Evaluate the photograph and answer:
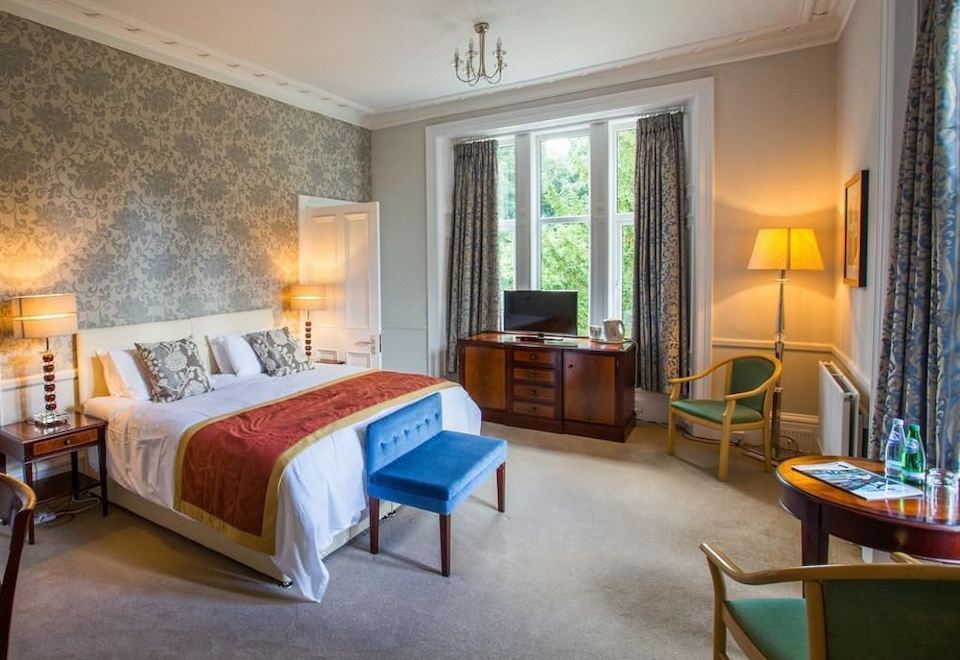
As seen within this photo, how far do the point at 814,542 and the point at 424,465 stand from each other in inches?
69.4

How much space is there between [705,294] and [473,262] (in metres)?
2.29

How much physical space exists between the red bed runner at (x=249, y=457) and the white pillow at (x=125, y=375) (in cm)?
94

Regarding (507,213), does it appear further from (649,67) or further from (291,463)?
(291,463)

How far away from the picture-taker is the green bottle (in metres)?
1.94

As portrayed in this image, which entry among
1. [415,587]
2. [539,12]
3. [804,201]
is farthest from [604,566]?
[539,12]

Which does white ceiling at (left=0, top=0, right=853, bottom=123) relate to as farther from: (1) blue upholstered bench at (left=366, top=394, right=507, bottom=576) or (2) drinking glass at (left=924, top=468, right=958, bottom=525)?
(2) drinking glass at (left=924, top=468, right=958, bottom=525)

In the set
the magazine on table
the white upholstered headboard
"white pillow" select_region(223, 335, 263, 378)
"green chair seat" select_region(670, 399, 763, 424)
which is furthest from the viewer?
"white pillow" select_region(223, 335, 263, 378)

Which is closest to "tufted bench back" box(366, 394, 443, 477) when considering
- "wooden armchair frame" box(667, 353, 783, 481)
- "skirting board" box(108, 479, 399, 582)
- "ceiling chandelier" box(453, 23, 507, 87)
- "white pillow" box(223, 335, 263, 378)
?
"skirting board" box(108, 479, 399, 582)

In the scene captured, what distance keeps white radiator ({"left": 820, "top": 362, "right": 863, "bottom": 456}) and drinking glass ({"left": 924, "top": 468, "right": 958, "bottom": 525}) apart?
1.05m

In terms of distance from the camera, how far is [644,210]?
4.84m

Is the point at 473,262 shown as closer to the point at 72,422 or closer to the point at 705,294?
the point at 705,294

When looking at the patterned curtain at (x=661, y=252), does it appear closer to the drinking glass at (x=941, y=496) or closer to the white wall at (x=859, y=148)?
the white wall at (x=859, y=148)

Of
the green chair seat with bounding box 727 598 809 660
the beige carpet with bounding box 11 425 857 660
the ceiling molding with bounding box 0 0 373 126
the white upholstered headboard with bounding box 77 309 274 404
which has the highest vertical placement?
the ceiling molding with bounding box 0 0 373 126

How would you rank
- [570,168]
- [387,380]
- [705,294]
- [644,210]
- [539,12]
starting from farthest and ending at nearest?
[570,168] < [644,210] < [705,294] < [387,380] < [539,12]
